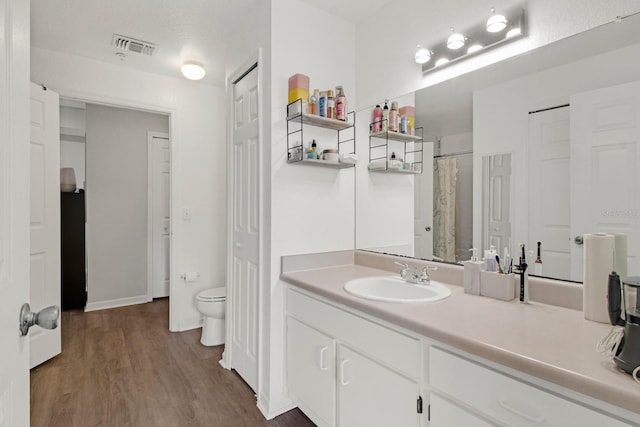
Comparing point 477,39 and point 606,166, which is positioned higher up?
point 477,39

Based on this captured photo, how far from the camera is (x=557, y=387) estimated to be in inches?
32.7

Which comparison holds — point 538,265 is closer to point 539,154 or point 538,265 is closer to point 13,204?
point 539,154

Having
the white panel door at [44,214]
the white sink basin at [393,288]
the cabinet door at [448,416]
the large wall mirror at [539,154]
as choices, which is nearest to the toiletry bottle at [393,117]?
the large wall mirror at [539,154]

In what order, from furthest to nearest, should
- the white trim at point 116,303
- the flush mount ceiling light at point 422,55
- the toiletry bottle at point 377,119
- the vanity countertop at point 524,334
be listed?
the white trim at point 116,303, the toiletry bottle at point 377,119, the flush mount ceiling light at point 422,55, the vanity countertop at point 524,334

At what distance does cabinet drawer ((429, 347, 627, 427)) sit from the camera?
2.64 ft

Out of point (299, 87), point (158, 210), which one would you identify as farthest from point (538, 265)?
point (158, 210)

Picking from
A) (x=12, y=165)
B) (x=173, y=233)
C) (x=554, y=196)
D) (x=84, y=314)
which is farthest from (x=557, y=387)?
(x=84, y=314)

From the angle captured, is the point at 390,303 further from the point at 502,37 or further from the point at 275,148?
the point at 502,37

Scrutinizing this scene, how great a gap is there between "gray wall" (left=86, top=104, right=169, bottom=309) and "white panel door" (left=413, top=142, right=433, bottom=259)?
11.7 ft

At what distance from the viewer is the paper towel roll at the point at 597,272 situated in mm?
1084

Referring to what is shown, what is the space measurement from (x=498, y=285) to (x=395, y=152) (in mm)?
985

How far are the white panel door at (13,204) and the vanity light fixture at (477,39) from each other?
1657 millimetres

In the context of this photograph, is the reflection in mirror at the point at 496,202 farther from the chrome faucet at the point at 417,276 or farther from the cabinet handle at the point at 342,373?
the cabinet handle at the point at 342,373

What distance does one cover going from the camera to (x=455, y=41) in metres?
1.67
